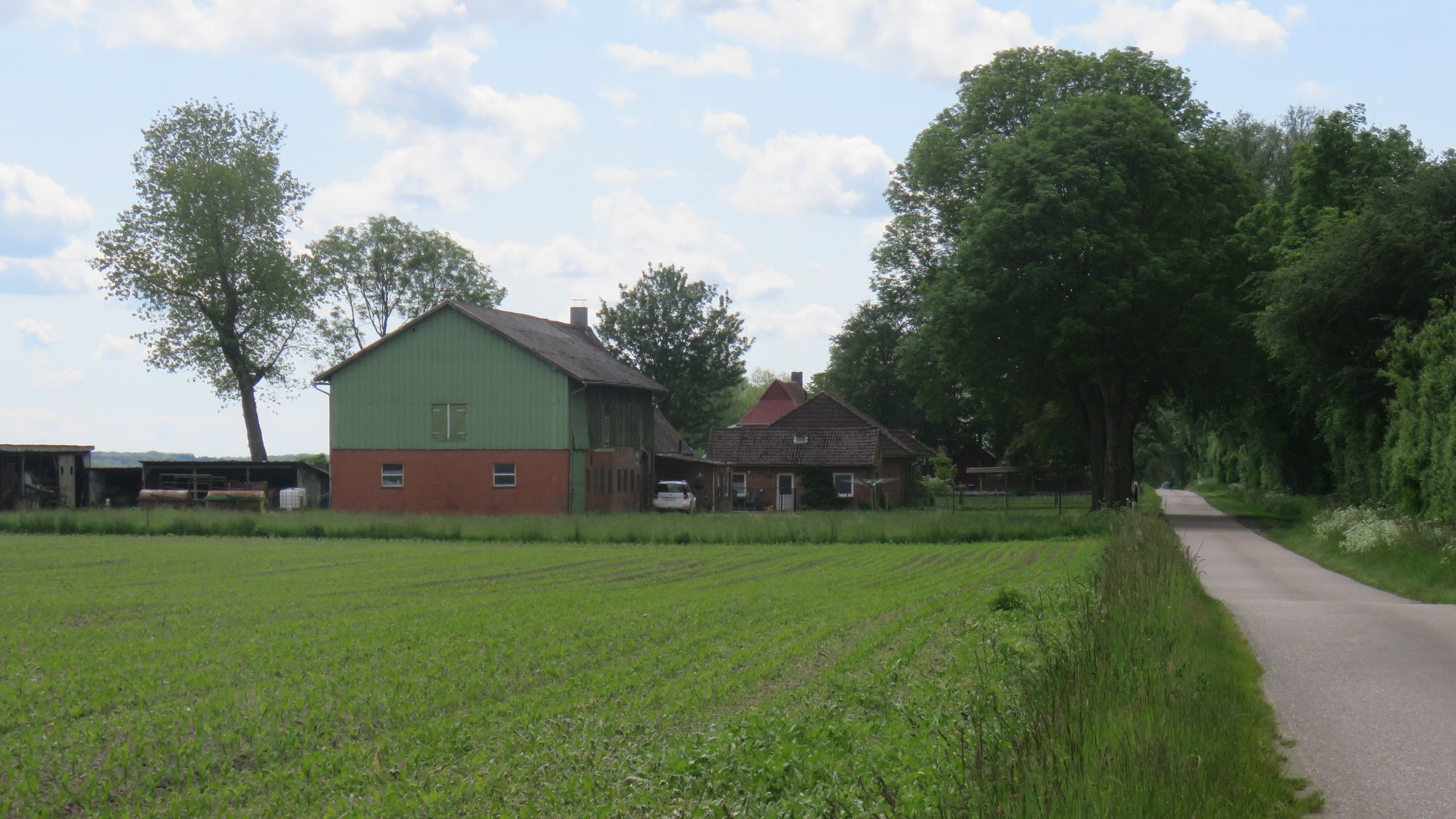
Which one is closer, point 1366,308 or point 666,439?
point 1366,308

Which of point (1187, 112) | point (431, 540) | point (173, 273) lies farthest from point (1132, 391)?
point (173, 273)

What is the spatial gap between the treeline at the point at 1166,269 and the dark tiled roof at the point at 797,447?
33.9 ft

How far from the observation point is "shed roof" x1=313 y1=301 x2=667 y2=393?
5416cm

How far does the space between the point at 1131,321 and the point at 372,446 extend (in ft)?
98.1

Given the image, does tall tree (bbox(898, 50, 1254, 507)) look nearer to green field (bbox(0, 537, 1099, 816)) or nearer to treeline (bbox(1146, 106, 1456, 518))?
treeline (bbox(1146, 106, 1456, 518))

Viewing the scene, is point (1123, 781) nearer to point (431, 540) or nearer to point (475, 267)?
point (431, 540)

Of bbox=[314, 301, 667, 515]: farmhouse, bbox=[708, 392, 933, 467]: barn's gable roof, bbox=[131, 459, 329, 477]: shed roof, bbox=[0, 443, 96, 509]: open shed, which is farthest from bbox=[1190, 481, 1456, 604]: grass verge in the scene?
bbox=[0, 443, 96, 509]: open shed

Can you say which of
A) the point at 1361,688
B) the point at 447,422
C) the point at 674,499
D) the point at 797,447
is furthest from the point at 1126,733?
the point at 797,447

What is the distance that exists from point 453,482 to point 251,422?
1825cm

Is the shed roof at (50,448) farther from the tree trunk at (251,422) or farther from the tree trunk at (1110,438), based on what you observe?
the tree trunk at (1110,438)

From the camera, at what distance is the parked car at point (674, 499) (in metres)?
64.5

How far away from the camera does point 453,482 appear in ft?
178

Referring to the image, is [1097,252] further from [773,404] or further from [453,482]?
[773,404]

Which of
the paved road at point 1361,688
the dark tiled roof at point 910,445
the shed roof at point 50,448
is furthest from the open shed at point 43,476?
the paved road at point 1361,688
